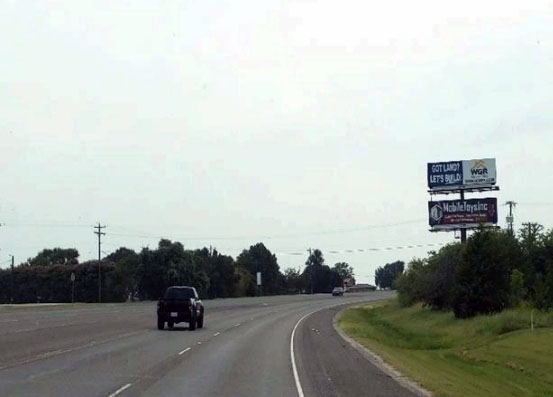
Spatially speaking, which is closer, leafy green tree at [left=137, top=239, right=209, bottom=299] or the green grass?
the green grass

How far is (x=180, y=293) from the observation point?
4541 cm

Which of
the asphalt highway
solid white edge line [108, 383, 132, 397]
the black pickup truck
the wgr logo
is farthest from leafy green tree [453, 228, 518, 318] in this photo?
solid white edge line [108, 383, 132, 397]

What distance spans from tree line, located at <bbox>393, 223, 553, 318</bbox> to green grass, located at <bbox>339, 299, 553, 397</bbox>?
1619 millimetres

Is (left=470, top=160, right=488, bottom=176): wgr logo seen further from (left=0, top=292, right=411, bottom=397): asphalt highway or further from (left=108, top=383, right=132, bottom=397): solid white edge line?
(left=108, top=383, right=132, bottom=397): solid white edge line

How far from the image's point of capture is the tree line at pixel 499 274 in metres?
56.4

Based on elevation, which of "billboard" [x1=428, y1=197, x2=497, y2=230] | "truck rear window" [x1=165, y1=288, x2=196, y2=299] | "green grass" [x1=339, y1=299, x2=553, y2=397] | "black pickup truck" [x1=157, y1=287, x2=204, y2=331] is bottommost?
"green grass" [x1=339, y1=299, x2=553, y2=397]

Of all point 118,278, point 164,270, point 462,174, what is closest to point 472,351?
point 462,174

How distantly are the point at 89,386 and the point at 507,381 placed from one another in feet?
53.3

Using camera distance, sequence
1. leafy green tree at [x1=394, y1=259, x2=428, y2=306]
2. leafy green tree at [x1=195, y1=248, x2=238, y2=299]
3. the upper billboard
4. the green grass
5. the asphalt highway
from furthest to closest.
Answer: leafy green tree at [x1=195, y1=248, x2=238, y2=299]
the upper billboard
leafy green tree at [x1=394, y1=259, x2=428, y2=306]
the green grass
the asphalt highway

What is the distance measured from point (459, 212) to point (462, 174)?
408 centimetres

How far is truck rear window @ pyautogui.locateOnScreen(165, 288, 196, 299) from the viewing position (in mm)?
44844

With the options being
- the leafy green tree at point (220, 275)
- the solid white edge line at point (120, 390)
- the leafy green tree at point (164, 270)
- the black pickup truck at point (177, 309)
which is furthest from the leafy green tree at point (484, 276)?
the leafy green tree at point (220, 275)

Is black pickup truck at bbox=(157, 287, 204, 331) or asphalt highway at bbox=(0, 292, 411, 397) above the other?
black pickup truck at bbox=(157, 287, 204, 331)

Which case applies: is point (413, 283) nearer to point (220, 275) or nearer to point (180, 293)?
point (180, 293)
